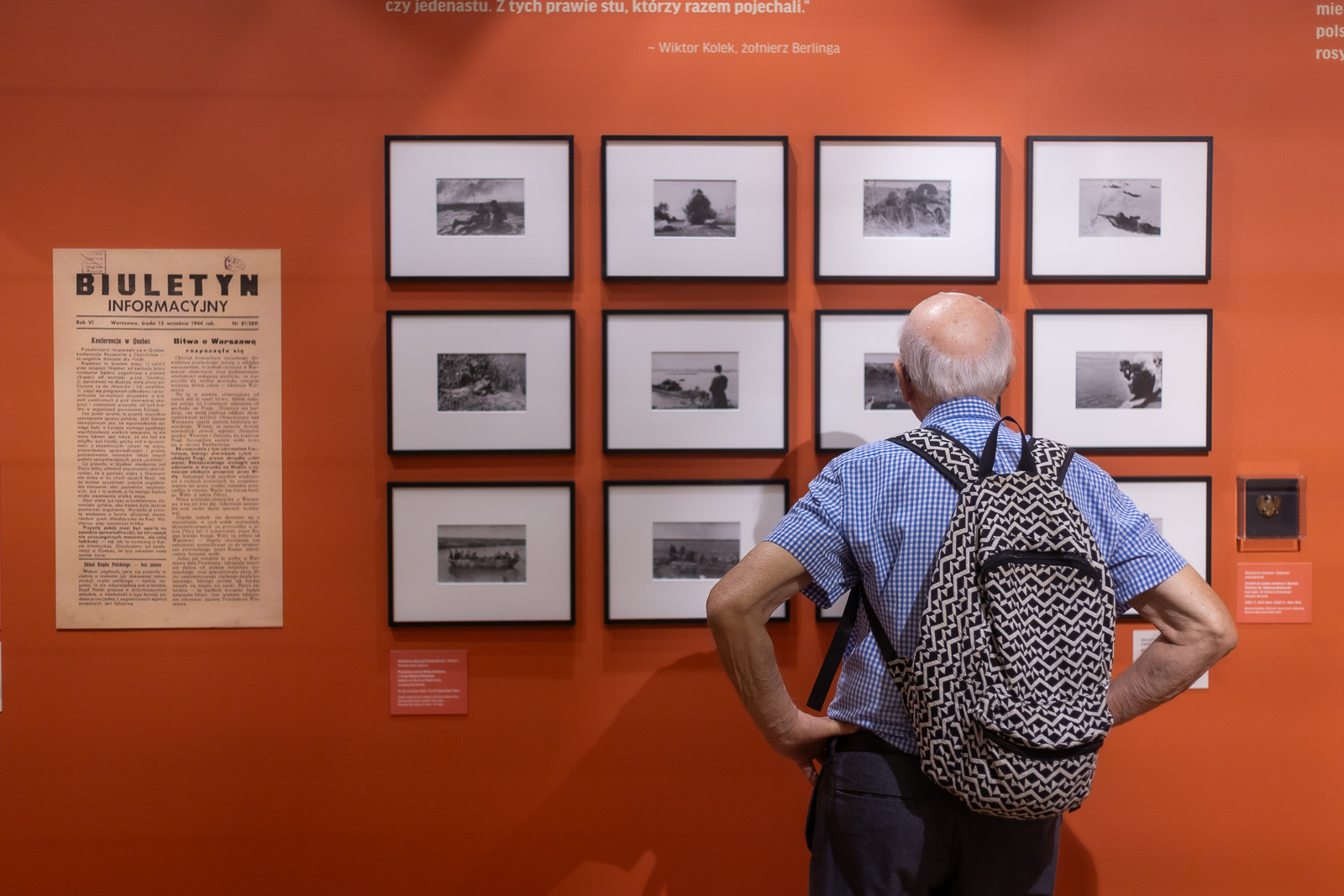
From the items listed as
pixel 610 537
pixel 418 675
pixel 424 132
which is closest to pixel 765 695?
pixel 610 537

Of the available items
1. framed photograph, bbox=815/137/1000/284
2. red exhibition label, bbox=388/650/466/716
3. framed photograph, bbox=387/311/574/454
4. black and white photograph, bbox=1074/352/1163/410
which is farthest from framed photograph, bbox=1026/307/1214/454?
red exhibition label, bbox=388/650/466/716

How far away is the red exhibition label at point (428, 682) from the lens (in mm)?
2010

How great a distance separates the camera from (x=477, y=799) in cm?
203

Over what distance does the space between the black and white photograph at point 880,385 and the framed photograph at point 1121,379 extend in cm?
36

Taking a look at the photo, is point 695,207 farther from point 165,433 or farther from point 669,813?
point 669,813

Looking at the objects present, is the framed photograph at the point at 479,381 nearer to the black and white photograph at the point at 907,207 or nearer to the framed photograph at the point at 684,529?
the framed photograph at the point at 684,529

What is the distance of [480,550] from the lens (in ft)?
6.57

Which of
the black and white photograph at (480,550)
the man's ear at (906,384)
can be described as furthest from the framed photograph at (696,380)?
the man's ear at (906,384)

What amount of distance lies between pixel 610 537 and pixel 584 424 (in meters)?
0.30

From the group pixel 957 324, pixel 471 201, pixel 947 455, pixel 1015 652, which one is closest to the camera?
pixel 1015 652

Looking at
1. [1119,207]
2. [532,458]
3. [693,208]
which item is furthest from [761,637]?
[1119,207]

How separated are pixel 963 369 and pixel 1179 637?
0.67 metres

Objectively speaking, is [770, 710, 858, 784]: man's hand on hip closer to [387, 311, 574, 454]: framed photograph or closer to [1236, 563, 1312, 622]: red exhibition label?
[387, 311, 574, 454]: framed photograph

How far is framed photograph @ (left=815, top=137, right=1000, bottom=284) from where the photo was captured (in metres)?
1.99
